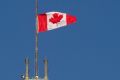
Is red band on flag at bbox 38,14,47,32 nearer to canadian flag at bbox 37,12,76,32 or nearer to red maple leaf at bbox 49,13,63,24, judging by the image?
canadian flag at bbox 37,12,76,32

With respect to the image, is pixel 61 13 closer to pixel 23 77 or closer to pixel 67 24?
pixel 67 24

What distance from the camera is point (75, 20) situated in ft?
516

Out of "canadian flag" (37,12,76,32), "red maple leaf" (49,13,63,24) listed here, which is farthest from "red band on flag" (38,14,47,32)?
"red maple leaf" (49,13,63,24)

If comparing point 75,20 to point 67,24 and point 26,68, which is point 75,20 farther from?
point 26,68

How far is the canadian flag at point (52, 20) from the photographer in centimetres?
15575

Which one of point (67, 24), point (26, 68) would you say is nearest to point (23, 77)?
point (26, 68)

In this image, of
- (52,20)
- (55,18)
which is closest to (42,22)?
(52,20)

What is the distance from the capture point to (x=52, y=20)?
156250mm

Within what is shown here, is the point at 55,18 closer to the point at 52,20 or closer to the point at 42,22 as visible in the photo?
the point at 52,20

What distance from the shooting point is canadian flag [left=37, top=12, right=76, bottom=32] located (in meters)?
156

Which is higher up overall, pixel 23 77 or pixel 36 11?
pixel 36 11

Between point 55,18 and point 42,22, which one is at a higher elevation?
point 55,18

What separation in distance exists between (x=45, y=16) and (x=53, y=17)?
4.28 feet

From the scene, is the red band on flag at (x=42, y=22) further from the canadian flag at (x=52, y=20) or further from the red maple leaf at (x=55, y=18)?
the red maple leaf at (x=55, y=18)
